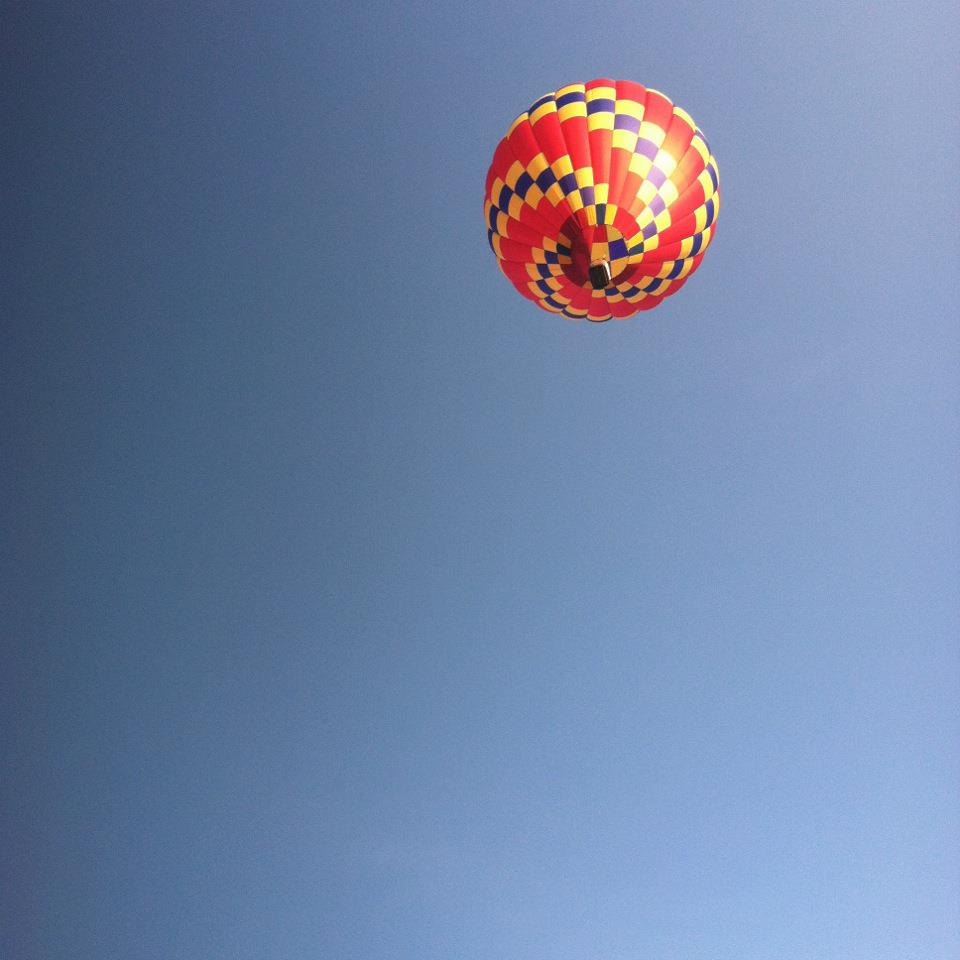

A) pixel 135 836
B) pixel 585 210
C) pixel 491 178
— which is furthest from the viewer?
pixel 135 836

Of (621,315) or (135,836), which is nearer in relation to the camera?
(621,315)

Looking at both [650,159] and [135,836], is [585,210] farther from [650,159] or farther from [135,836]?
[135,836]

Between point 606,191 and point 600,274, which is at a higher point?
point 606,191

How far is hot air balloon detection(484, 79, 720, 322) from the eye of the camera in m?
7.48

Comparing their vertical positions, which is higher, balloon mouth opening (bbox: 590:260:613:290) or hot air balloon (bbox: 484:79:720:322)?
hot air balloon (bbox: 484:79:720:322)

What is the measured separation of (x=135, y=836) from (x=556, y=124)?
982 centimetres

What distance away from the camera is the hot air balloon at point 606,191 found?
7.48 meters

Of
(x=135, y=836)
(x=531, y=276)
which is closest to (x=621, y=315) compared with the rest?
(x=531, y=276)

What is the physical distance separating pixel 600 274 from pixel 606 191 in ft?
2.10

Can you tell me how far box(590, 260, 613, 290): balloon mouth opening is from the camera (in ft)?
24.6

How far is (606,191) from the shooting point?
7445mm

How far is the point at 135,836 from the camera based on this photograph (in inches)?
470

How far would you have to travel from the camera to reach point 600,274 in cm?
752

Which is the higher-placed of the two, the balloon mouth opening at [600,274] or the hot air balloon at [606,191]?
the hot air balloon at [606,191]
